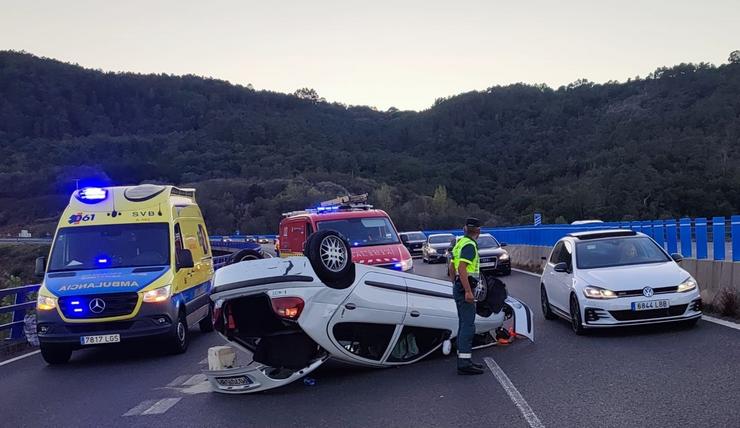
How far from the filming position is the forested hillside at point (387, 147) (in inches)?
2717

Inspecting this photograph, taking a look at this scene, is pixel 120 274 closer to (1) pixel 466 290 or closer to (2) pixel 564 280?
(1) pixel 466 290

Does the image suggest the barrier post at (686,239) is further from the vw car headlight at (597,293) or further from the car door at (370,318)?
the car door at (370,318)

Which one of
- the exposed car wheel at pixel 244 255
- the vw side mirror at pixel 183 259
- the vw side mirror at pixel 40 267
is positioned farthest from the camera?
the vw side mirror at pixel 183 259

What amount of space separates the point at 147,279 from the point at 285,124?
120902 mm

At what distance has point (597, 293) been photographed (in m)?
10.3

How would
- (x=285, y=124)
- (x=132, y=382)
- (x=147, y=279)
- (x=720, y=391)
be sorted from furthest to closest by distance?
(x=285, y=124), (x=147, y=279), (x=132, y=382), (x=720, y=391)

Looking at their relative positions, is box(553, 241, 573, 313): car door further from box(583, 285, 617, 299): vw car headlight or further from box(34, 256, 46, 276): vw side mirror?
box(34, 256, 46, 276): vw side mirror

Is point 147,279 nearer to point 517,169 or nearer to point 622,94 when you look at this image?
point 517,169

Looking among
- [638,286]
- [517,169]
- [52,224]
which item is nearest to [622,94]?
[517,169]

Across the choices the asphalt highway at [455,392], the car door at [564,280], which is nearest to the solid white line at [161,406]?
the asphalt highway at [455,392]

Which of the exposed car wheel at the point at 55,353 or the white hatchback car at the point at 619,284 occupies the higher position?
the white hatchback car at the point at 619,284

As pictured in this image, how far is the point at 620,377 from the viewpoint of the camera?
25.2 ft

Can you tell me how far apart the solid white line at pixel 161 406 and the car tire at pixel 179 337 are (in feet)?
10.1

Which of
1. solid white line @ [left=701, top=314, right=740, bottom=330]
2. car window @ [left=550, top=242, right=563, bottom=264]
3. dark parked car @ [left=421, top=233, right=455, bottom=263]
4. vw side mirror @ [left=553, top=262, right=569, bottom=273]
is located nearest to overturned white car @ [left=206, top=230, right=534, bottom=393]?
vw side mirror @ [left=553, top=262, right=569, bottom=273]
